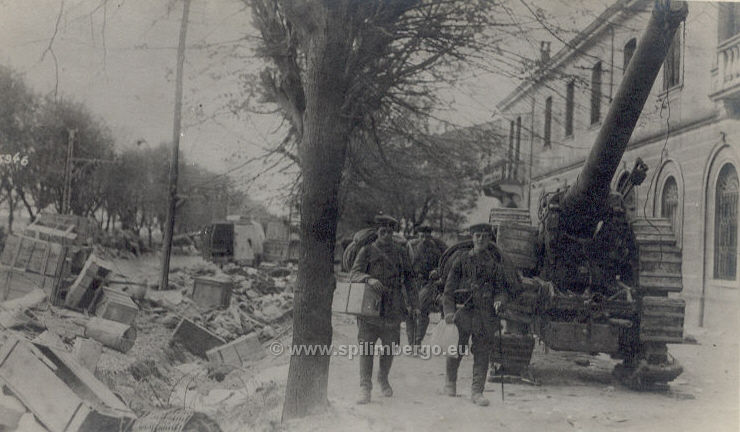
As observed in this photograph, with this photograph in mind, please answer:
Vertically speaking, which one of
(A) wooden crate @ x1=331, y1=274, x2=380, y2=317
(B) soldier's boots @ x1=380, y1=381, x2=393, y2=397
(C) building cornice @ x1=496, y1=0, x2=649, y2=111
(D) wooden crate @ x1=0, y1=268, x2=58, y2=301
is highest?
(C) building cornice @ x1=496, y1=0, x2=649, y2=111

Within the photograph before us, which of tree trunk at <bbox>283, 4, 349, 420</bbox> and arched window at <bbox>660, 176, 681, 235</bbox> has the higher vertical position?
arched window at <bbox>660, 176, 681, 235</bbox>

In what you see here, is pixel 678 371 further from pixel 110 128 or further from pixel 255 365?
pixel 110 128

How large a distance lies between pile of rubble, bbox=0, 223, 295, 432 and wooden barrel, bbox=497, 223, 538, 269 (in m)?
3.44

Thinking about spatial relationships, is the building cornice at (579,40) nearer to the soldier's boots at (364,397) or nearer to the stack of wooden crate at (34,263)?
the soldier's boots at (364,397)

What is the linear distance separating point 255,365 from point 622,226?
5.13m

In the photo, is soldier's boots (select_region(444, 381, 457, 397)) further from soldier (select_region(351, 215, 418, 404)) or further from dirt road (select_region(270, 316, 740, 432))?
soldier (select_region(351, 215, 418, 404))

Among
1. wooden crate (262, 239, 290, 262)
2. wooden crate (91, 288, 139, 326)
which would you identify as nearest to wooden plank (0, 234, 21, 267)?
wooden crate (91, 288, 139, 326)

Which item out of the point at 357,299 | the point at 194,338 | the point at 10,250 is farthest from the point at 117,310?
the point at 357,299

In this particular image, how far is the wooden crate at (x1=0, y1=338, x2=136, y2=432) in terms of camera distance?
496cm

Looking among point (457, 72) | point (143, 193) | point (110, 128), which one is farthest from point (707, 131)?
point (143, 193)

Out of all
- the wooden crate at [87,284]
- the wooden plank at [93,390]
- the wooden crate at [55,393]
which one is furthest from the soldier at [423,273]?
the wooden crate at [87,284]

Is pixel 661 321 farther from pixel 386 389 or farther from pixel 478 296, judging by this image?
pixel 386 389

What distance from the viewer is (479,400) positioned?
6023 mm

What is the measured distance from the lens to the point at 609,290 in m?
7.27
